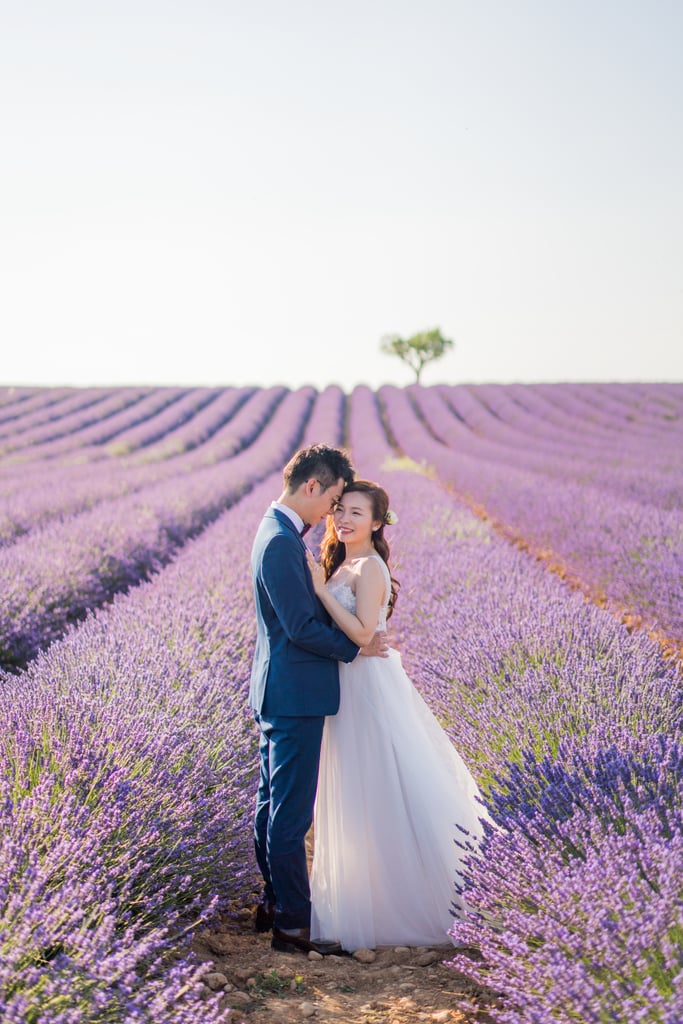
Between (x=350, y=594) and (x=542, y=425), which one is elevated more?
(x=542, y=425)

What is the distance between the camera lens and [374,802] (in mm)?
2418

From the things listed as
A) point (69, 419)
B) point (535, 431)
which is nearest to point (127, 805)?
point (535, 431)

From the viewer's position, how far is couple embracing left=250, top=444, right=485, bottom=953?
232 cm

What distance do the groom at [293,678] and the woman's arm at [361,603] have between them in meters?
0.03

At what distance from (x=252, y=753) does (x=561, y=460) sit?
1169cm

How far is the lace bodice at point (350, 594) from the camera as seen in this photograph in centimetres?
247

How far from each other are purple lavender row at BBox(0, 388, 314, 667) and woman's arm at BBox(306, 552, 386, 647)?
7.25 ft

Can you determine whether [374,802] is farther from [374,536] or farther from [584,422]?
A: [584,422]

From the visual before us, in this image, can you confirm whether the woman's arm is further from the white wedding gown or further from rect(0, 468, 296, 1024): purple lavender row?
rect(0, 468, 296, 1024): purple lavender row

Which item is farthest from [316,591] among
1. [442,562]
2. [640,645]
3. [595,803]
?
[442,562]

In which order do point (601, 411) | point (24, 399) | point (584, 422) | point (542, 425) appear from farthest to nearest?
1. point (24, 399)
2. point (601, 411)
3. point (584, 422)
4. point (542, 425)

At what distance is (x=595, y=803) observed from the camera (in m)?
1.88

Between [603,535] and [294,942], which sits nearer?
[294,942]

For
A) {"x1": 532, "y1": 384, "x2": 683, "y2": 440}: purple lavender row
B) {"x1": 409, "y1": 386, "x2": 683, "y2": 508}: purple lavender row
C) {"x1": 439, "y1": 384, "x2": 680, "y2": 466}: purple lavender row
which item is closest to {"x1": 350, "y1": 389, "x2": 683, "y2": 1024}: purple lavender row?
{"x1": 409, "y1": 386, "x2": 683, "y2": 508}: purple lavender row
